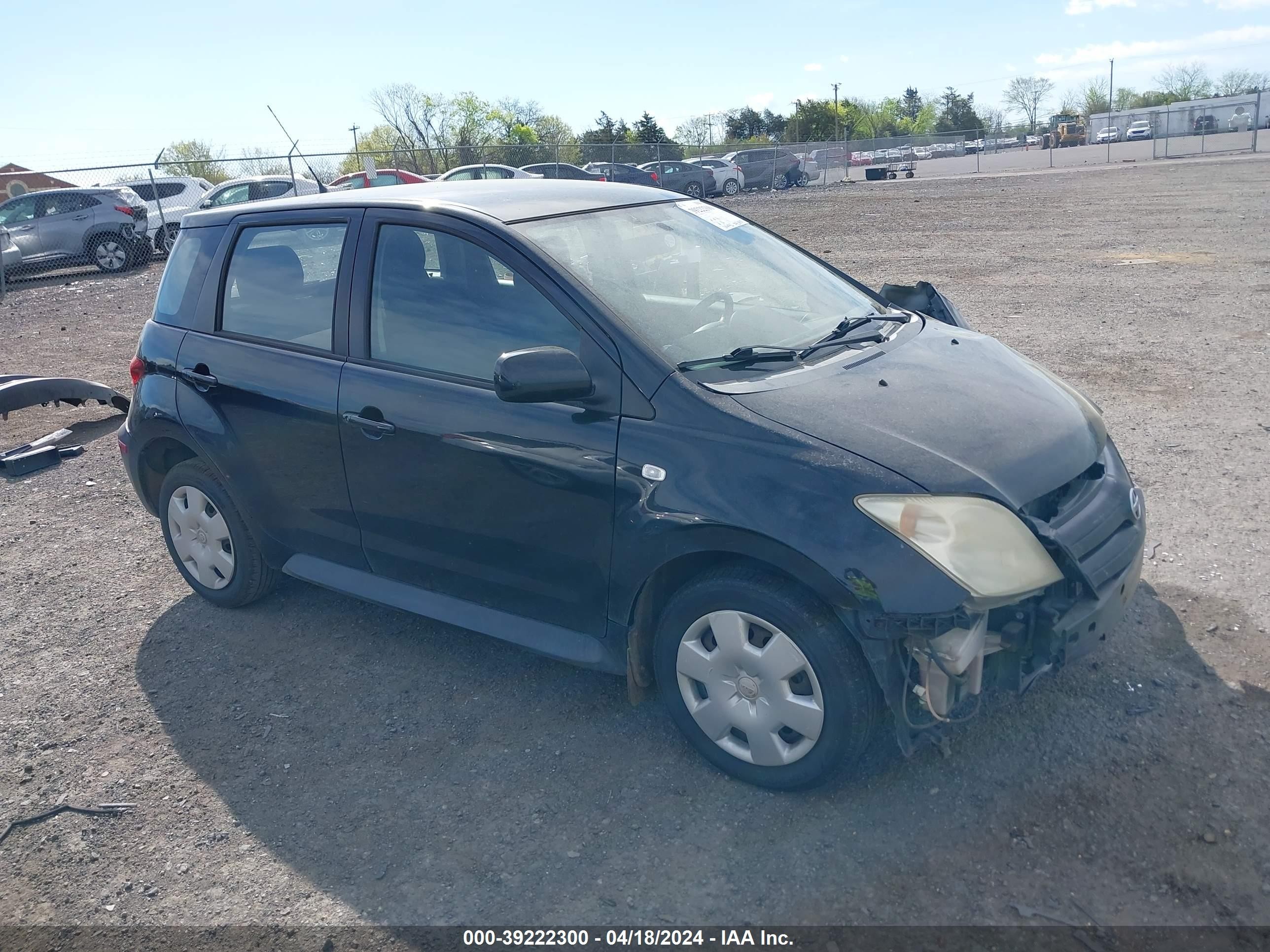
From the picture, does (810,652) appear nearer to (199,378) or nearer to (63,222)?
(199,378)

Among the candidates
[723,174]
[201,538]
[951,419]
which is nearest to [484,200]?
[951,419]

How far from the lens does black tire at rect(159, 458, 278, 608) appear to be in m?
4.54

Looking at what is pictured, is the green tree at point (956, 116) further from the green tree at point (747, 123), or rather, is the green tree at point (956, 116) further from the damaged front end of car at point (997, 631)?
the damaged front end of car at point (997, 631)

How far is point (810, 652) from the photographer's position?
2936 millimetres

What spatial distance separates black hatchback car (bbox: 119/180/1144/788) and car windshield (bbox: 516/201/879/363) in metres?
0.02

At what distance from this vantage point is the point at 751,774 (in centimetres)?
321

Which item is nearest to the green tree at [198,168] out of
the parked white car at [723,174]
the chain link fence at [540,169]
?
the chain link fence at [540,169]

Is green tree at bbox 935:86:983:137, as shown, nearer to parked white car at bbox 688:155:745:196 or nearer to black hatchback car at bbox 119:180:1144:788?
parked white car at bbox 688:155:745:196

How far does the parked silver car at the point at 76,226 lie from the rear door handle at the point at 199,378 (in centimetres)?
1701

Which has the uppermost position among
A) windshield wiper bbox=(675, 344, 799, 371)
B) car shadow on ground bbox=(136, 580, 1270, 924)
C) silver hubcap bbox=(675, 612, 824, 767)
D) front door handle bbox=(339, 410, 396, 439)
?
windshield wiper bbox=(675, 344, 799, 371)

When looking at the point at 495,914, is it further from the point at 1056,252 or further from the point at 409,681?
the point at 1056,252

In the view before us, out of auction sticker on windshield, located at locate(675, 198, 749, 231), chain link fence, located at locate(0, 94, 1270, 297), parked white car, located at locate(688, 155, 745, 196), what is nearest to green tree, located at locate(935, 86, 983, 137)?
chain link fence, located at locate(0, 94, 1270, 297)

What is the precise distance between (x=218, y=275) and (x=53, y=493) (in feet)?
10.3

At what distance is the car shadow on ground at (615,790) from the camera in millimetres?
2852
